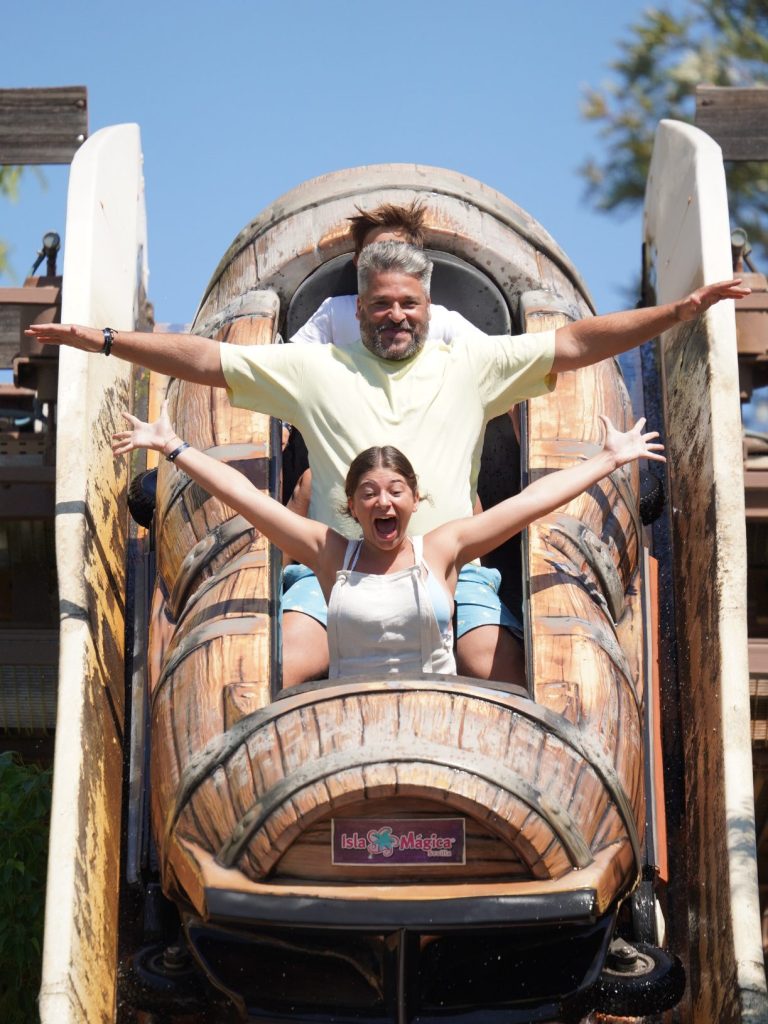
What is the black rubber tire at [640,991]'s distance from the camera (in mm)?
4367

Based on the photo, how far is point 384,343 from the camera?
4.79m

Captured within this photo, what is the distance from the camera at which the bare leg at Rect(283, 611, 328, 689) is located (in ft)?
14.7

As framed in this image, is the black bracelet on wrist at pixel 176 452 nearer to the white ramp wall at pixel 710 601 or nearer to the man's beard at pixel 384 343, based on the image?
the man's beard at pixel 384 343

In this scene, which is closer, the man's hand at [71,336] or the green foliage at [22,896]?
the man's hand at [71,336]

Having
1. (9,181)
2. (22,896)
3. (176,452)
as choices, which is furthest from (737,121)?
(9,181)

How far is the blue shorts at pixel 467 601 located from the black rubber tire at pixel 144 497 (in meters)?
0.81

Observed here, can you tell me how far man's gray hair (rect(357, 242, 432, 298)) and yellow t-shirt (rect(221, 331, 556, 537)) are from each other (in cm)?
18

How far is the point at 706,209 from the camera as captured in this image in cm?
576

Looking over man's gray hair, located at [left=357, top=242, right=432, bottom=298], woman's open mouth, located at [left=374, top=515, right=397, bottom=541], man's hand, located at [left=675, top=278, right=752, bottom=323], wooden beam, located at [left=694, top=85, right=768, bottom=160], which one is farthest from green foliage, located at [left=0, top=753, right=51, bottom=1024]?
wooden beam, located at [left=694, top=85, right=768, bottom=160]

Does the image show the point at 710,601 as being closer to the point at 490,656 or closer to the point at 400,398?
the point at 490,656

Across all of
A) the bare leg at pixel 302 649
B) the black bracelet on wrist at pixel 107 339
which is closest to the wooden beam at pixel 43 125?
the black bracelet on wrist at pixel 107 339

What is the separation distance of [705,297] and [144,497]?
5.64 ft

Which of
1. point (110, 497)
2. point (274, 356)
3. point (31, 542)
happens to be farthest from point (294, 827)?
point (31, 542)

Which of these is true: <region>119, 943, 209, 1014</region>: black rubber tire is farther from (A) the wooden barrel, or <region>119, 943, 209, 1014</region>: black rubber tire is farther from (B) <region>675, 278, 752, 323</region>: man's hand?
(B) <region>675, 278, 752, 323</region>: man's hand
